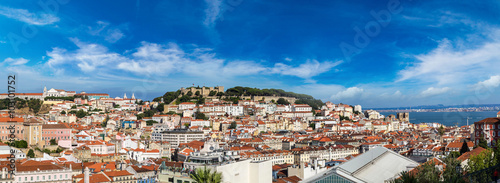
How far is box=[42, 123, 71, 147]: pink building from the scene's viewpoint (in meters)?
32.7

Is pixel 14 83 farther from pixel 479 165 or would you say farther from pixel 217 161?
pixel 479 165

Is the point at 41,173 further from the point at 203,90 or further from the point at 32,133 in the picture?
the point at 203,90

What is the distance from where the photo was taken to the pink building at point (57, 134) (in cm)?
3266

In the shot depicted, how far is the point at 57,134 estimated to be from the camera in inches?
1315

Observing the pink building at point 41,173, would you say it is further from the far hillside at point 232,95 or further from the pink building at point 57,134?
the far hillside at point 232,95

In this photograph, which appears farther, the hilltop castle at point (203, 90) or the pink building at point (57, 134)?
the hilltop castle at point (203, 90)

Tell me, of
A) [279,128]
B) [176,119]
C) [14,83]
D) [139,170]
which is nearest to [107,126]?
[176,119]

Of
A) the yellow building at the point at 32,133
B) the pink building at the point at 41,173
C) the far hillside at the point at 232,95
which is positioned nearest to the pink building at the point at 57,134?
the yellow building at the point at 32,133

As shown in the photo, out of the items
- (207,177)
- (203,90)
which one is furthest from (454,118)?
(207,177)

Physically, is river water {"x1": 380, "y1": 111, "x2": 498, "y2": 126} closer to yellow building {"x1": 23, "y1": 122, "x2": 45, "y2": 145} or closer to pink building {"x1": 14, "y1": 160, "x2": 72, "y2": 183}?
yellow building {"x1": 23, "y1": 122, "x2": 45, "y2": 145}

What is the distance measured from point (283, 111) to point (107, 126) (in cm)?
3296

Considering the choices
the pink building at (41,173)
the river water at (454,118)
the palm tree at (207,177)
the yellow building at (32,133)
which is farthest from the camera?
the river water at (454,118)

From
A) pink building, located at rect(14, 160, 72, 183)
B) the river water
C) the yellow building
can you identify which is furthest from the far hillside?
pink building, located at rect(14, 160, 72, 183)

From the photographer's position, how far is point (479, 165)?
13602 millimetres
